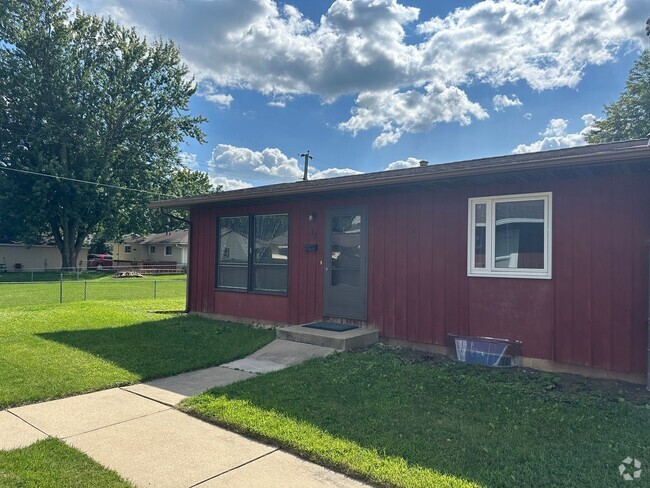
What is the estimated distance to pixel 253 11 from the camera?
408 inches

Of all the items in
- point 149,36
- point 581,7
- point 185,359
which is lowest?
point 185,359

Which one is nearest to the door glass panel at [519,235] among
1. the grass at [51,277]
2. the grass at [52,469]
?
the grass at [52,469]

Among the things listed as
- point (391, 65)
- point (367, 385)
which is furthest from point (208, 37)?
point (367, 385)

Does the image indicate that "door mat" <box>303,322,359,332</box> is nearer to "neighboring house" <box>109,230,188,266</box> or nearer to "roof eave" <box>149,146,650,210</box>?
"roof eave" <box>149,146,650,210</box>

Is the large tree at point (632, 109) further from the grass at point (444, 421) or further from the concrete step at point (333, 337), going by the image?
the grass at point (444, 421)

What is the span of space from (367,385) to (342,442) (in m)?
1.29

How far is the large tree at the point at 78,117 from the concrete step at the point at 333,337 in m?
21.1

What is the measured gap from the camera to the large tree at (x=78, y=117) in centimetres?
2206

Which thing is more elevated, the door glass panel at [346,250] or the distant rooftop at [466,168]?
the distant rooftop at [466,168]

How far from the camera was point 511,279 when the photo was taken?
5082mm

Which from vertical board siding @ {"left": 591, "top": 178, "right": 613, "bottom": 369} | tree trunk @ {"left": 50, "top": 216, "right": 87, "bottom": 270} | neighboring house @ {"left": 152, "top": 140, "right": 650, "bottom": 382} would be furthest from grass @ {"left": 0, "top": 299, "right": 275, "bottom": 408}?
tree trunk @ {"left": 50, "top": 216, "right": 87, "bottom": 270}

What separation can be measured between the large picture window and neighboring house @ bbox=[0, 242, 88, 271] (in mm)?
29284

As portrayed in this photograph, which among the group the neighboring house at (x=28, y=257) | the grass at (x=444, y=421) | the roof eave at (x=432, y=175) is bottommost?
the grass at (x=444, y=421)

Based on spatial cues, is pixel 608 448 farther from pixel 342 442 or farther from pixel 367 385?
pixel 367 385
